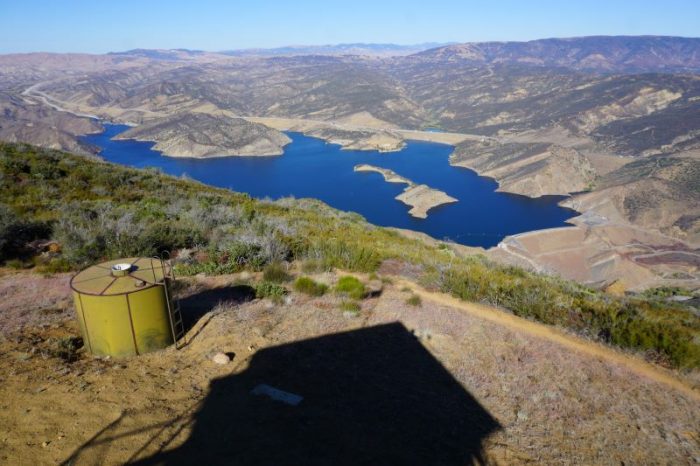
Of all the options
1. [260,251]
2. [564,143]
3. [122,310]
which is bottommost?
[564,143]

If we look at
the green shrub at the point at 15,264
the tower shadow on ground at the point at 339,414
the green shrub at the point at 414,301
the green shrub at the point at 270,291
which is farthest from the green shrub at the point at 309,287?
the green shrub at the point at 15,264

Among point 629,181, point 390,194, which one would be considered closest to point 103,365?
point 390,194

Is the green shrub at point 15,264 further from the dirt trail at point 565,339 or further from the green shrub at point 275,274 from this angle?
the dirt trail at point 565,339

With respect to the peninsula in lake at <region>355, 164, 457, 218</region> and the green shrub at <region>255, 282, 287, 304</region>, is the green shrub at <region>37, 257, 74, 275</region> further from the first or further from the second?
the peninsula in lake at <region>355, 164, 457, 218</region>

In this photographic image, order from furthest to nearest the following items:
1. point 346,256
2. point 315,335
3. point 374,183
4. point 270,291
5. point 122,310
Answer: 1. point 374,183
2. point 346,256
3. point 270,291
4. point 315,335
5. point 122,310

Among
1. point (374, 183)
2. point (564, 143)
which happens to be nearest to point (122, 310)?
point (374, 183)

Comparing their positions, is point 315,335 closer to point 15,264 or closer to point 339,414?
point 339,414

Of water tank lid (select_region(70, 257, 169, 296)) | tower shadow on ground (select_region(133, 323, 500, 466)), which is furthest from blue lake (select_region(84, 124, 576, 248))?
water tank lid (select_region(70, 257, 169, 296))
